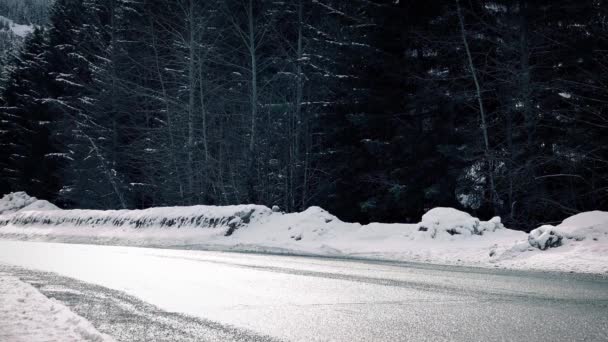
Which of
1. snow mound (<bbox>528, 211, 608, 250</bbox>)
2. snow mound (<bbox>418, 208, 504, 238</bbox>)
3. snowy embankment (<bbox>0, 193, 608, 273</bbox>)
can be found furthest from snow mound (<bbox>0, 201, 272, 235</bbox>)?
snow mound (<bbox>528, 211, 608, 250</bbox>)

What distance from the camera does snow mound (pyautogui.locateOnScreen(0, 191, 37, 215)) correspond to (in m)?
40.2

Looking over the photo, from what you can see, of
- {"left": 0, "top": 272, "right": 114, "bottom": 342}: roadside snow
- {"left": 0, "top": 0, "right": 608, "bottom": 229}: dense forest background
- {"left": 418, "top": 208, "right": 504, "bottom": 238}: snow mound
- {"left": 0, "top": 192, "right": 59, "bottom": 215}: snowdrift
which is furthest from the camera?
{"left": 0, "top": 192, "right": 59, "bottom": 215}: snowdrift

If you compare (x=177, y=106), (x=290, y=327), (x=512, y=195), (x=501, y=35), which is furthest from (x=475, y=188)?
(x=177, y=106)

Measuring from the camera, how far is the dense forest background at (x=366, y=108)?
61.3 ft

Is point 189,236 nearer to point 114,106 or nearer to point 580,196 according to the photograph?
point 580,196

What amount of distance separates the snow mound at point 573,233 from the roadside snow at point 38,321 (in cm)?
925

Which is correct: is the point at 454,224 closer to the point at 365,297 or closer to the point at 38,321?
the point at 365,297

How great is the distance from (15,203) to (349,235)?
108ft

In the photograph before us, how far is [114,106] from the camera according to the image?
37.5 m

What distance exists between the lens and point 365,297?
22.5ft

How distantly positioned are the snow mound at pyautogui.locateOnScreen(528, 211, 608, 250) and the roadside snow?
9.25m

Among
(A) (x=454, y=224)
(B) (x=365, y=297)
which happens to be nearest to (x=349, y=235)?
(A) (x=454, y=224)

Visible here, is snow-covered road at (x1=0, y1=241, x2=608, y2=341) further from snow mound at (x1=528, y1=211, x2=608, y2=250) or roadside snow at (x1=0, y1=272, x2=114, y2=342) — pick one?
snow mound at (x1=528, y1=211, x2=608, y2=250)

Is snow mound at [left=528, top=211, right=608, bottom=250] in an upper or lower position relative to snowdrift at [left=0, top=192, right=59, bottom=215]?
lower
